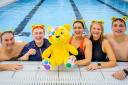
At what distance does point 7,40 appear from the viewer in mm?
2646

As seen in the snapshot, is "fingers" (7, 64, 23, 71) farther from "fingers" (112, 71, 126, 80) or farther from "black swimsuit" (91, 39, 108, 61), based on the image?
"fingers" (112, 71, 126, 80)

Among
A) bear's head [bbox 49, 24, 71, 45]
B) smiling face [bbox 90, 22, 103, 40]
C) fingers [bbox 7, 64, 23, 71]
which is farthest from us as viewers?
smiling face [bbox 90, 22, 103, 40]

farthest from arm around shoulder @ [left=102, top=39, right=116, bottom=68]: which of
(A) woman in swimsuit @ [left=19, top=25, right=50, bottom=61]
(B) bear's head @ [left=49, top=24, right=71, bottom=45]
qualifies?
(A) woman in swimsuit @ [left=19, top=25, right=50, bottom=61]

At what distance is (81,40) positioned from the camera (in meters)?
2.63

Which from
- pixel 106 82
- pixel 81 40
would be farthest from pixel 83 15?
pixel 106 82

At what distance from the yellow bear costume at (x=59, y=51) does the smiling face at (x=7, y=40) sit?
51 centimetres

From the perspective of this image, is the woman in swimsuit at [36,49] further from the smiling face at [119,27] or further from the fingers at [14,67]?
the smiling face at [119,27]

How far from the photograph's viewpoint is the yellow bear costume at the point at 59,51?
2.31 meters

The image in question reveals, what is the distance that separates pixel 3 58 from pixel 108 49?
48.5 inches

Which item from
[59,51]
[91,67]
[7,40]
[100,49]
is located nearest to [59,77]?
[59,51]

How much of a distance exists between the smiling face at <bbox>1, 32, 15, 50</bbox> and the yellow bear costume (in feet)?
1.67

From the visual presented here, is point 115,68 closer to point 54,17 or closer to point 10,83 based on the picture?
point 10,83

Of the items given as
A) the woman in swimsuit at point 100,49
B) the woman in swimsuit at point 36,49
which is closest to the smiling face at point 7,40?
the woman in swimsuit at point 36,49

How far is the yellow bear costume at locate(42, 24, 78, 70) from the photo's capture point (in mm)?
2312
